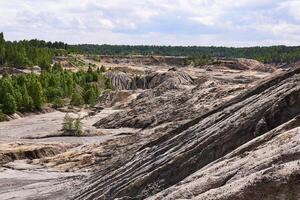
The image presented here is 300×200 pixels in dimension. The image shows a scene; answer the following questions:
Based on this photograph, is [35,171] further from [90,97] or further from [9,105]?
[90,97]

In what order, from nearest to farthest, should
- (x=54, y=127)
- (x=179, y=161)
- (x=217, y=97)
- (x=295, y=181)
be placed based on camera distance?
(x=295, y=181) < (x=179, y=161) < (x=217, y=97) < (x=54, y=127)

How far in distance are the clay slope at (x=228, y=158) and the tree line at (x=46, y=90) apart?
75.0 metres

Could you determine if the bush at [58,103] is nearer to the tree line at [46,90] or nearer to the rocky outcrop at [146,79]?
the tree line at [46,90]

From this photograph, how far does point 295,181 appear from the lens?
650 inches

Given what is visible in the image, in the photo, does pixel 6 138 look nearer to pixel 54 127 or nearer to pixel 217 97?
pixel 54 127

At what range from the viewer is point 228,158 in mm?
23844

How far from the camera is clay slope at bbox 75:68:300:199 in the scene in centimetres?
1769

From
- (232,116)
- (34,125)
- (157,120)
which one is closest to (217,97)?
(157,120)

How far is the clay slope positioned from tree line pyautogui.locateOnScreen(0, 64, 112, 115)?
74965 millimetres

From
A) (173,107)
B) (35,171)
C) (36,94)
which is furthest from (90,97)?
(35,171)

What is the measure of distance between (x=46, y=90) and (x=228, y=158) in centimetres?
11407

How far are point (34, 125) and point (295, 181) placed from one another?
87752 mm

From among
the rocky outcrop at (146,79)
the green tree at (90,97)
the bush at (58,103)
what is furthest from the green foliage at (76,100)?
the rocky outcrop at (146,79)

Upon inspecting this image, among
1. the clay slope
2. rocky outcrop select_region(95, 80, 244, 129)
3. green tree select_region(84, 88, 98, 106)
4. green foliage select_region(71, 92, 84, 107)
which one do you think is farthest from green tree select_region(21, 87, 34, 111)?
the clay slope
